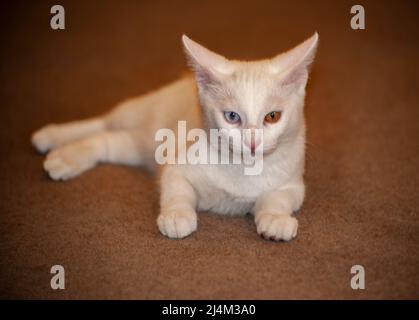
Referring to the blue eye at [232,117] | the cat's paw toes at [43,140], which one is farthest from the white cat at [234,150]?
the cat's paw toes at [43,140]

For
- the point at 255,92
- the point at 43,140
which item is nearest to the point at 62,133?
the point at 43,140

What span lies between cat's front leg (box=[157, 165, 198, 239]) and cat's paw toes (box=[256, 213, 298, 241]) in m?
0.24

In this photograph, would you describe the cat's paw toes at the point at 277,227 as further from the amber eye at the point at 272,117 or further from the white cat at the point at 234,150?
the amber eye at the point at 272,117

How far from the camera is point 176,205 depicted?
1761mm

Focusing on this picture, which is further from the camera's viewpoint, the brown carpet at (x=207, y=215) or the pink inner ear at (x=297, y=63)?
the pink inner ear at (x=297, y=63)

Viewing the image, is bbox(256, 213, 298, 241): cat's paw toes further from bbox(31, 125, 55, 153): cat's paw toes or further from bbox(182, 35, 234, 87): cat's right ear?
bbox(31, 125, 55, 153): cat's paw toes

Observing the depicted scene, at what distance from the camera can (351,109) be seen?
2.83 metres

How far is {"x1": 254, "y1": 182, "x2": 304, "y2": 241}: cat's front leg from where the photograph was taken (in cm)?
167

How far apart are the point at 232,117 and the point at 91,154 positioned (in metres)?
0.94

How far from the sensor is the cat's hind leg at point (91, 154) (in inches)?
86.4

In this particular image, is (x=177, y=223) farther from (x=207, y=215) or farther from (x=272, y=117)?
(x=272, y=117)

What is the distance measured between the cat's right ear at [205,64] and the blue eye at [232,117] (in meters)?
0.12

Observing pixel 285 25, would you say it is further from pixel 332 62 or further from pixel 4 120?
pixel 4 120

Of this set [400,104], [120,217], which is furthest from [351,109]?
[120,217]
